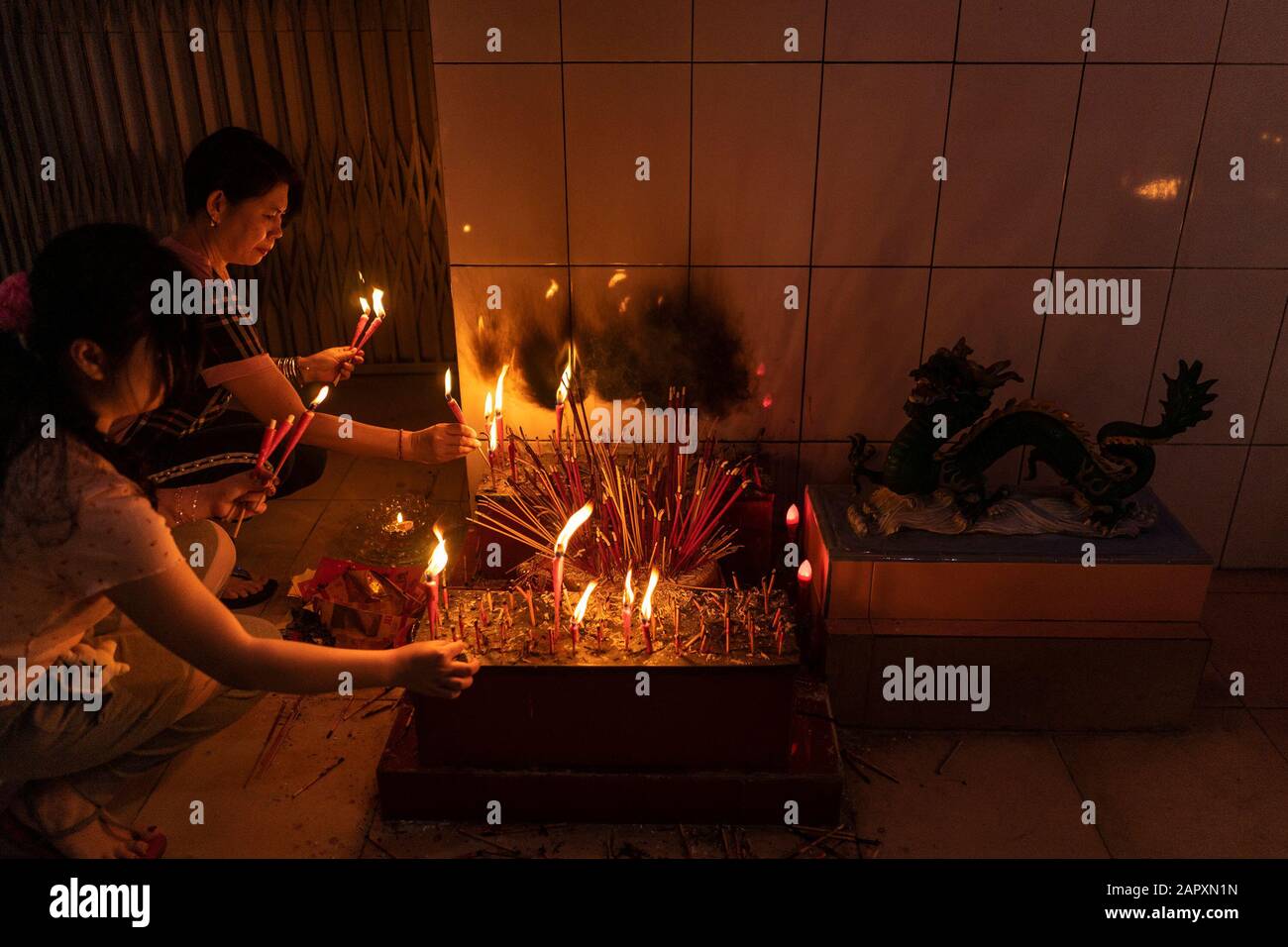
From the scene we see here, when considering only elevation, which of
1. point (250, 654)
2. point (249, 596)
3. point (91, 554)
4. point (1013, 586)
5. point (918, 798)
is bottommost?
point (918, 798)

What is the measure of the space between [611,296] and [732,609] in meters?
1.20

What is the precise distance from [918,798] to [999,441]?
96 cm

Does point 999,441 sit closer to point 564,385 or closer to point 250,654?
point 564,385

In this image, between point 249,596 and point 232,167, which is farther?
point 249,596

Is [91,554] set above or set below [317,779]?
above

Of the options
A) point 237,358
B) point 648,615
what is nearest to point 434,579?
point 648,615

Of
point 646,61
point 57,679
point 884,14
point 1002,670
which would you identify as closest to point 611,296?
point 646,61

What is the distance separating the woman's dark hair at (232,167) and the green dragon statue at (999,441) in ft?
5.65

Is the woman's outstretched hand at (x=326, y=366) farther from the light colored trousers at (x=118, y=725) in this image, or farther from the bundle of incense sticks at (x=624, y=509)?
the light colored trousers at (x=118, y=725)

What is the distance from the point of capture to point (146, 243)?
1.84 m

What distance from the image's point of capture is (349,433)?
266cm

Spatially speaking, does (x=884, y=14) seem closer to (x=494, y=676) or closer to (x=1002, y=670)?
(x=1002, y=670)

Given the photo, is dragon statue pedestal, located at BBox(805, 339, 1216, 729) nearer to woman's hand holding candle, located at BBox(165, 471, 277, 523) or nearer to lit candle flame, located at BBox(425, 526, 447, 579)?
lit candle flame, located at BBox(425, 526, 447, 579)

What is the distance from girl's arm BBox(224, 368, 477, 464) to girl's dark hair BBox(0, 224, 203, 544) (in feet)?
2.60
